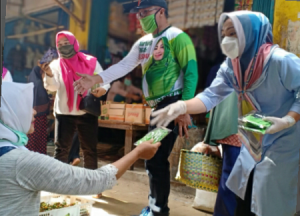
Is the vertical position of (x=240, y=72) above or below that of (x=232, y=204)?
above

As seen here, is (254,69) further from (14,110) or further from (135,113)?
(135,113)

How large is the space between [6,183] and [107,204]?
1.20 meters

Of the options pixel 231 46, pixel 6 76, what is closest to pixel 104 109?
pixel 6 76

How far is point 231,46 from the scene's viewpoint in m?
1.23

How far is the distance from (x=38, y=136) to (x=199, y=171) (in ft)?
3.89

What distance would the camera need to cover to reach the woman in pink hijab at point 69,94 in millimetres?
1801

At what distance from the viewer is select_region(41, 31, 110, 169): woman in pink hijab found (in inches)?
70.9

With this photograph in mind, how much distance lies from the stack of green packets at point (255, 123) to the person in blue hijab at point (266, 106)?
0.03 meters

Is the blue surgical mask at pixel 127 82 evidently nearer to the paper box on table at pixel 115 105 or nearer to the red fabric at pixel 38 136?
the paper box on table at pixel 115 105

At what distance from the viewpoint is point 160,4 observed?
1520 millimetres

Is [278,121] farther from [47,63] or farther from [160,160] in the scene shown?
[47,63]

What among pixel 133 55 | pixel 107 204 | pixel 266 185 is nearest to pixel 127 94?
pixel 133 55

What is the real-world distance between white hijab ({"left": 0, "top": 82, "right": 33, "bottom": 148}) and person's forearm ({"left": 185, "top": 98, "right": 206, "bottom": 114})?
67 centimetres

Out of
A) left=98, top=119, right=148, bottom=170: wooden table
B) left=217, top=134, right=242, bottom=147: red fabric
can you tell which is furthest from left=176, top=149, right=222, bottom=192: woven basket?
left=98, top=119, right=148, bottom=170: wooden table
